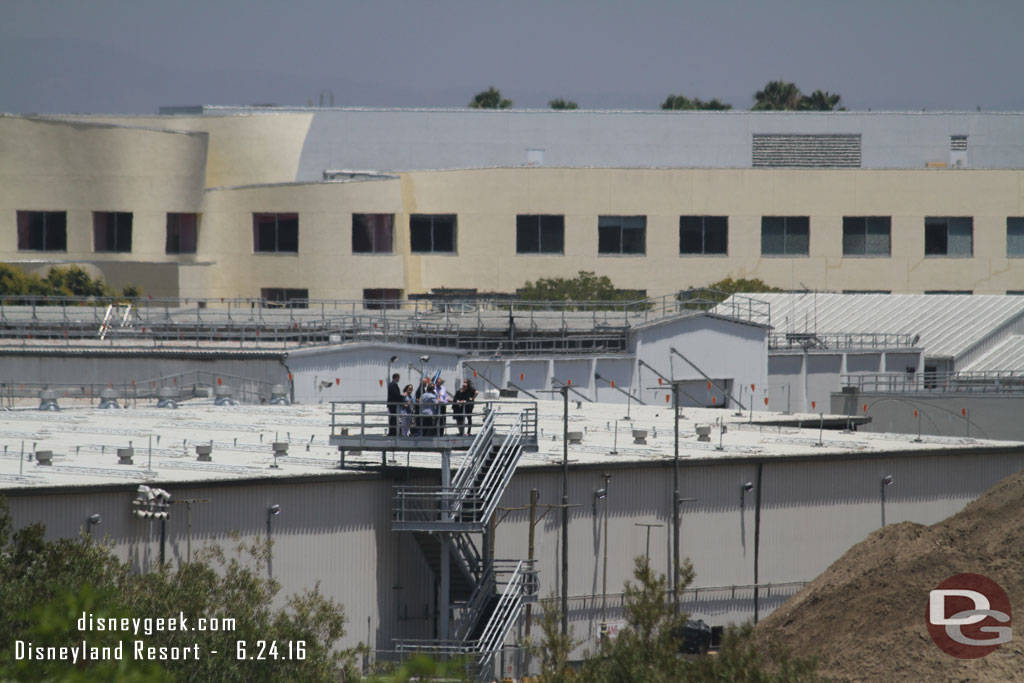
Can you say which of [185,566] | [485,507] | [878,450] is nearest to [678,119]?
[878,450]

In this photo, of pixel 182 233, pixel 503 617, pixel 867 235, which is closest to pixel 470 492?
pixel 503 617

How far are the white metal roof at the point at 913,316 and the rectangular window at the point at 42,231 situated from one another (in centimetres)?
4128

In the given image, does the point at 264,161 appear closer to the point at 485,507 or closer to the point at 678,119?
the point at 678,119

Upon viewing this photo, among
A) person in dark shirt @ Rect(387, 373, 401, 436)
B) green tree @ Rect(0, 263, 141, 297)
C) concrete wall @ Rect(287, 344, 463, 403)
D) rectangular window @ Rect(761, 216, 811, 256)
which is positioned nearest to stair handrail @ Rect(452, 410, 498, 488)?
person in dark shirt @ Rect(387, 373, 401, 436)

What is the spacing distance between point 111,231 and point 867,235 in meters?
46.7

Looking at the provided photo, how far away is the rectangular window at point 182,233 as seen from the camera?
100000mm

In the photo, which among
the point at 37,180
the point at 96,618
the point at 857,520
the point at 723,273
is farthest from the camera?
the point at 723,273

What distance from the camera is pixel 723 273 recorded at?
103m

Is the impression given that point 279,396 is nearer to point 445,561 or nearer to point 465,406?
point 465,406

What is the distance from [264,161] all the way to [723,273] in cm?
2988

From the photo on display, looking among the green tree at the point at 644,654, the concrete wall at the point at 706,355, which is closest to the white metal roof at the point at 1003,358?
the concrete wall at the point at 706,355

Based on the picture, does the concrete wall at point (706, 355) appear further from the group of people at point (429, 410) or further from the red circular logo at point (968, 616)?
the red circular logo at point (968, 616)

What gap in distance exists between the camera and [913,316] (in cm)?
8500

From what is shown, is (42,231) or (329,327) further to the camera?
(42,231)
